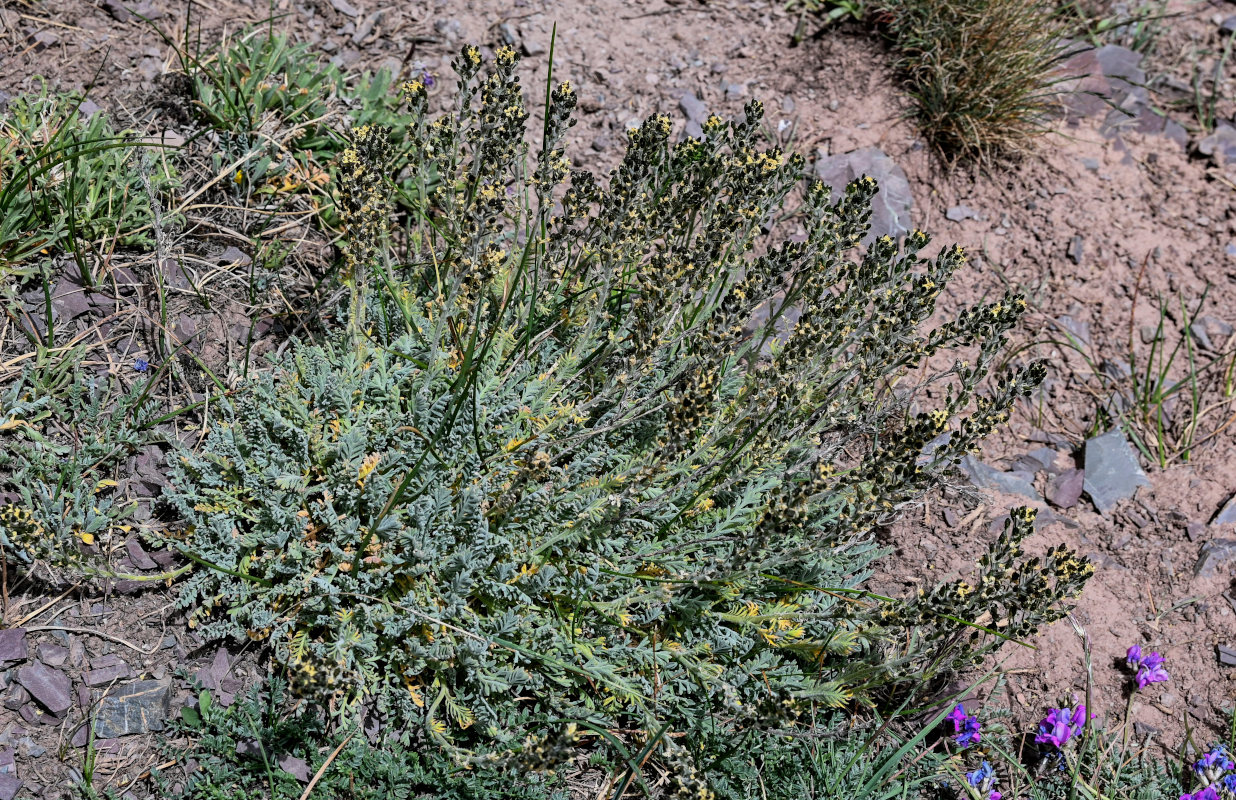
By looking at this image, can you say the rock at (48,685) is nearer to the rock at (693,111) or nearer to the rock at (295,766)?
the rock at (295,766)

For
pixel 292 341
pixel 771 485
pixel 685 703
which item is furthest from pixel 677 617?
pixel 292 341

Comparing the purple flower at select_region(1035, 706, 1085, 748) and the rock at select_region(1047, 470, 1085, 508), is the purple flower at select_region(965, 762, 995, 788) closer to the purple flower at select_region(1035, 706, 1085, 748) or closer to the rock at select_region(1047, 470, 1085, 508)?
the purple flower at select_region(1035, 706, 1085, 748)

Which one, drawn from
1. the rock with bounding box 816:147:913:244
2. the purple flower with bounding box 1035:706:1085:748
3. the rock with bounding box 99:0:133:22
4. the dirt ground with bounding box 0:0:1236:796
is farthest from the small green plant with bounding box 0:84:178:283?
the purple flower with bounding box 1035:706:1085:748

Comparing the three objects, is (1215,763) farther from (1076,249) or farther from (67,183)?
(67,183)

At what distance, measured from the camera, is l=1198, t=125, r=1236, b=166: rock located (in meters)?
5.76

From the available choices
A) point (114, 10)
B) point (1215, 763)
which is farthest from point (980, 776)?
point (114, 10)

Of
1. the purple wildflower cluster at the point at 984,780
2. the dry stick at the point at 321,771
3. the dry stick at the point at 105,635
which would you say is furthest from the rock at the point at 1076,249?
the dry stick at the point at 105,635

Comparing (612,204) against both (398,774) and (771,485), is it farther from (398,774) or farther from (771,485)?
(398,774)

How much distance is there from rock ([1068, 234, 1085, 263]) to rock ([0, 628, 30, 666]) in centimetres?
522

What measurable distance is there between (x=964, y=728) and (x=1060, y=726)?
38 cm

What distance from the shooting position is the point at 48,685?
3092 mm

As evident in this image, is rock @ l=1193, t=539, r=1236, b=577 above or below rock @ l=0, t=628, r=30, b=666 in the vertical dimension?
above

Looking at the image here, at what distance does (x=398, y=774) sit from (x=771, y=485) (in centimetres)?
173

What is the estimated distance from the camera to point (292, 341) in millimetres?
3852
